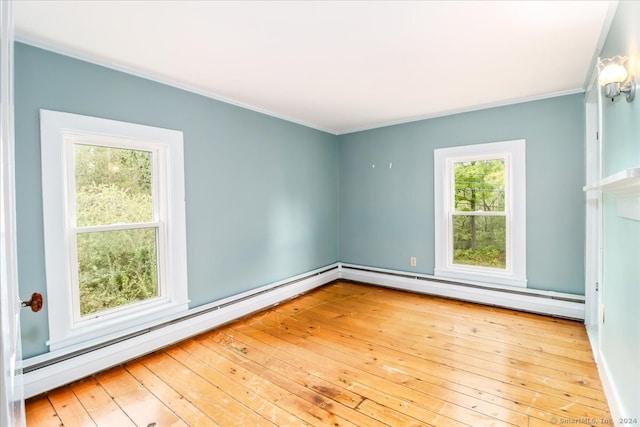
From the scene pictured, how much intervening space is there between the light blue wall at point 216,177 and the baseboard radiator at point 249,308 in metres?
0.13

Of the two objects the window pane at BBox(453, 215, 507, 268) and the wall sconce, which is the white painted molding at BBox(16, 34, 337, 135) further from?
the wall sconce

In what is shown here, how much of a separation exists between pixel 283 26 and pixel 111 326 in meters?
2.54

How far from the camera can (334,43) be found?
2.18 meters

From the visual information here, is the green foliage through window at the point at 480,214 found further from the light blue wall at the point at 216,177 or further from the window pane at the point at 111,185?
the window pane at the point at 111,185

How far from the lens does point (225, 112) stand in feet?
10.9

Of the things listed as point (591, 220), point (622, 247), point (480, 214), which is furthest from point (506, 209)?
point (622, 247)

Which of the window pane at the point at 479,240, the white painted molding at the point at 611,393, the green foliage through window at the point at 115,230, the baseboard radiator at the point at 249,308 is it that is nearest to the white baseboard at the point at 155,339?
the baseboard radiator at the point at 249,308

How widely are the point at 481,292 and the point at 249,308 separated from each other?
2739mm

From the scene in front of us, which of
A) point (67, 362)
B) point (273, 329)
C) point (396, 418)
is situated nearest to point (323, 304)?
point (273, 329)

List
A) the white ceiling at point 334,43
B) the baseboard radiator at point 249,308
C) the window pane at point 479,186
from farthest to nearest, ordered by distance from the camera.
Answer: the window pane at point 479,186
the baseboard radiator at point 249,308
the white ceiling at point 334,43

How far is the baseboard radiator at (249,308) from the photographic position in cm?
219

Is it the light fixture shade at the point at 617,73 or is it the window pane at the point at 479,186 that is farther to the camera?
the window pane at the point at 479,186

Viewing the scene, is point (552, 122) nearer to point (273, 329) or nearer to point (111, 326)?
point (273, 329)

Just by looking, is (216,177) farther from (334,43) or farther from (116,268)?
(334,43)
